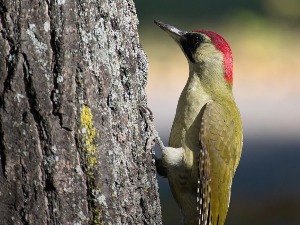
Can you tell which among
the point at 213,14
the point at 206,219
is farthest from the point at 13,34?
the point at 213,14

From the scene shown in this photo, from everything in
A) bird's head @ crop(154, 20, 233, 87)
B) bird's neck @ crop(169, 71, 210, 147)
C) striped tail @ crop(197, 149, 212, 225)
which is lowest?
striped tail @ crop(197, 149, 212, 225)

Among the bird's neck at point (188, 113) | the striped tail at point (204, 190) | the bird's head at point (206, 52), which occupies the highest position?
the bird's head at point (206, 52)

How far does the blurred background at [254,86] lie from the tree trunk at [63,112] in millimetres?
4966

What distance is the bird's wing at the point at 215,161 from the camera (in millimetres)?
4711

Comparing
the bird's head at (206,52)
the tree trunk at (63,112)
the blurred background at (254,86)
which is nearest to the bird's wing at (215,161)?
the bird's head at (206,52)

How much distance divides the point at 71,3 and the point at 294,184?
6181mm

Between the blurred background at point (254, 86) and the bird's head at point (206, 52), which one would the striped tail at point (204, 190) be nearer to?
the bird's head at point (206, 52)

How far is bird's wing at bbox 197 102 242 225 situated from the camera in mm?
4711

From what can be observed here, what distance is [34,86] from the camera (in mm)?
3410

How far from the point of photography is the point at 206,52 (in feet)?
16.7

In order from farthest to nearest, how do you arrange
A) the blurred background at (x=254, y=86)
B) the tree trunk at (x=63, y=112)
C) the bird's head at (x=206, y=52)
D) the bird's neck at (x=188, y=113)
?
the blurred background at (x=254, y=86)
the bird's head at (x=206, y=52)
the bird's neck at (x=188, y=113)
the tree trunk at (x=63, y=112)

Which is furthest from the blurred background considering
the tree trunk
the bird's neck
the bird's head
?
the tree trunk

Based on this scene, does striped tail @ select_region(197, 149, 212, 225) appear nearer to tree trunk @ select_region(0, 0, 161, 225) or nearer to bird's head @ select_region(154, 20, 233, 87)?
bird's head @ select_region(154, 20, 233, 87)

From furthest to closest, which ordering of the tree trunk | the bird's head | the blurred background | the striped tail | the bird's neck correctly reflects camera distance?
the blurred background
the bird's head
the bird's neck
the striped tail
the tree trunk
